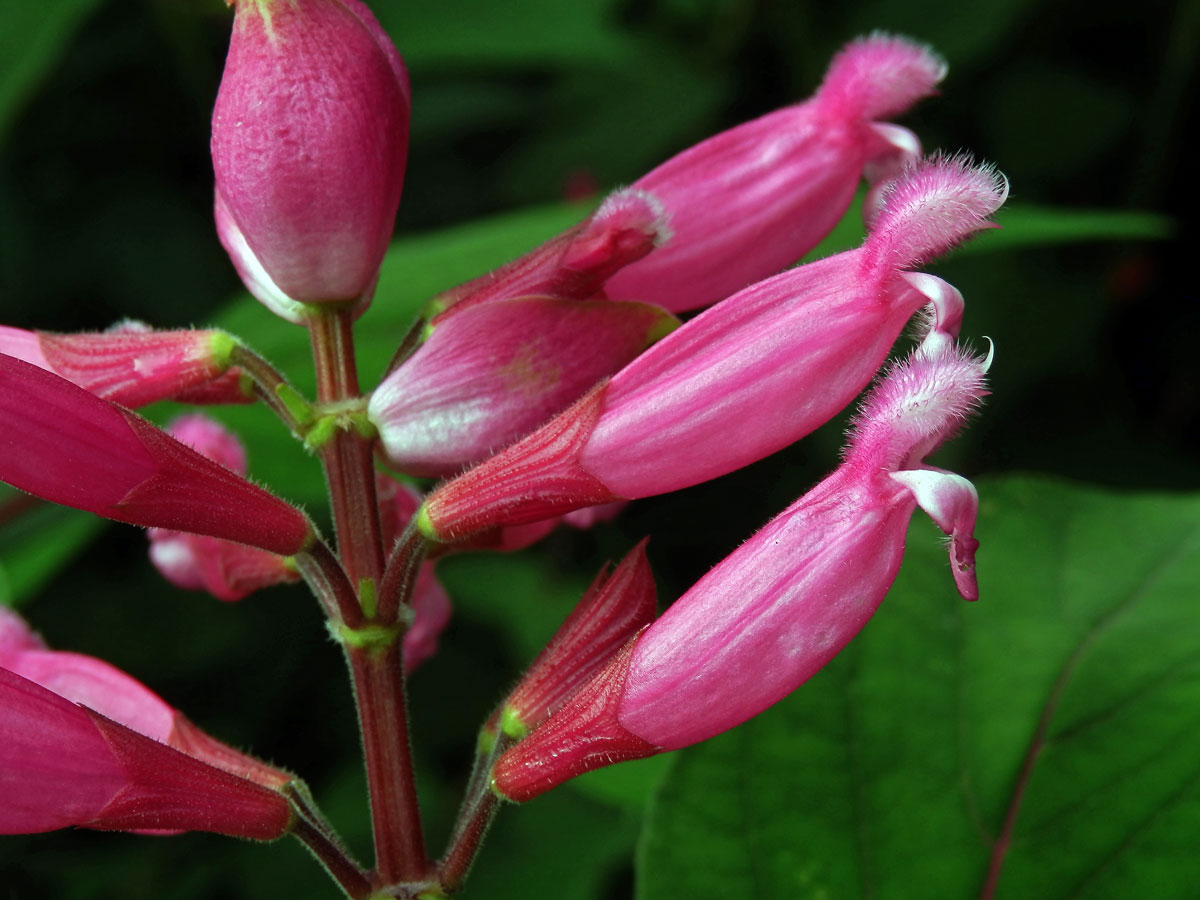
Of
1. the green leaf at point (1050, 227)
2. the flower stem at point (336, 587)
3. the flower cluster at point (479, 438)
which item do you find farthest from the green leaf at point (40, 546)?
the green leaf at point (1050, 227)

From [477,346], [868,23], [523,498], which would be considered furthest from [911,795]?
[868,23]

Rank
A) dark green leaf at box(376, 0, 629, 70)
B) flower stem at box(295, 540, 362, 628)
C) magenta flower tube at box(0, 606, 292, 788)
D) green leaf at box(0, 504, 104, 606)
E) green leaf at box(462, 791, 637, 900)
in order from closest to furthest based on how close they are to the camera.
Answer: flower stem at box(295, 540, 362, 628), magenta flower tube at box(0, 606, 292, 788), green leaf at box(0, 504, 104, 606), green leaf at box(462, 791, 637, 900), dark green leaf at box(376, 0, 629, 70)

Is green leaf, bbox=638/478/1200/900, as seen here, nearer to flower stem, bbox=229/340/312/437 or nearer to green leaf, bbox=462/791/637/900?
flower stem, bbox=229/340/312/437

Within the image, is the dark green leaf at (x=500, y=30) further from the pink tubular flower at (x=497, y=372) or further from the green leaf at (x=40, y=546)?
the pink tubular flower at (x=497, y=372)

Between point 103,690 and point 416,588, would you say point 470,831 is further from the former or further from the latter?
point 103,690

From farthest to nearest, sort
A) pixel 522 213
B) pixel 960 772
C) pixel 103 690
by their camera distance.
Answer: pixel 522 213 < pixel 960 772 < pixel 103 690

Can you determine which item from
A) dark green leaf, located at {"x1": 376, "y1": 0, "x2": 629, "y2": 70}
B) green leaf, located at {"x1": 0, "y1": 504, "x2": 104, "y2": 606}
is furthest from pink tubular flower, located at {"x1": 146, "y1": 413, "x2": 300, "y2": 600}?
dark green leaf, located at {"x1": 376, "y1": 0, "x2": 629, "y2": 70}

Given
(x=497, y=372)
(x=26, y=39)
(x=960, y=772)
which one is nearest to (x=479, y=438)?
(x=497, y=372)
